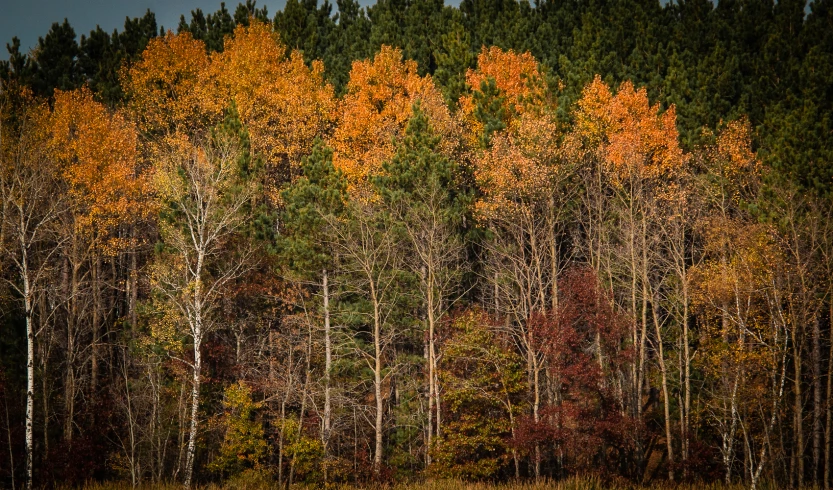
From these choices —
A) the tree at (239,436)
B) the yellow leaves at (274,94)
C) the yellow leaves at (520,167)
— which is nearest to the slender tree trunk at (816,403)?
the yellow leaves at (520,167)

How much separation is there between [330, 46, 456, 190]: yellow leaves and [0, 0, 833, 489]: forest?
0.15 metres

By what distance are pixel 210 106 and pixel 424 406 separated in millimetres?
17265

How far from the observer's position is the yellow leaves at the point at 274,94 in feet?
100

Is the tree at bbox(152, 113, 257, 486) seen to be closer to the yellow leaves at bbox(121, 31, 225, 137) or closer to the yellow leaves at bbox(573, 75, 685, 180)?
the yellow leaves at bbox(121, 31, 225, 137)

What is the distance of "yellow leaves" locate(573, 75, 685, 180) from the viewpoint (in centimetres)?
2642

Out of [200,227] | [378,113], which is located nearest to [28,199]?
[200,227]

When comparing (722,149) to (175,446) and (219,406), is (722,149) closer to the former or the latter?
(219,406)

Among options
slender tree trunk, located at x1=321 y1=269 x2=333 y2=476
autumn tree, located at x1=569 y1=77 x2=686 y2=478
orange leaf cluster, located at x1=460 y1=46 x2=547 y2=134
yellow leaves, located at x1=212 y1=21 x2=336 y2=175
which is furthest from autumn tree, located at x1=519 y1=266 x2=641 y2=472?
yellow leaves, located at x1=212 y1=21 x2=336 y2=175

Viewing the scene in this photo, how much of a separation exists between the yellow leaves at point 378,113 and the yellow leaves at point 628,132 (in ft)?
19.4

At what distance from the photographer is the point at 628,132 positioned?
89.1 ft

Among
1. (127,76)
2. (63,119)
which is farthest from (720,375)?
(127,76)

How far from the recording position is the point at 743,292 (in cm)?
2344

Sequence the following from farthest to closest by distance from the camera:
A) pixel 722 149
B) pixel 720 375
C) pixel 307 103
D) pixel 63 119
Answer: pixel 307 103
pixel 63 119
pixel 722 149
pixel 720 375

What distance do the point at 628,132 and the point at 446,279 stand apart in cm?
949
